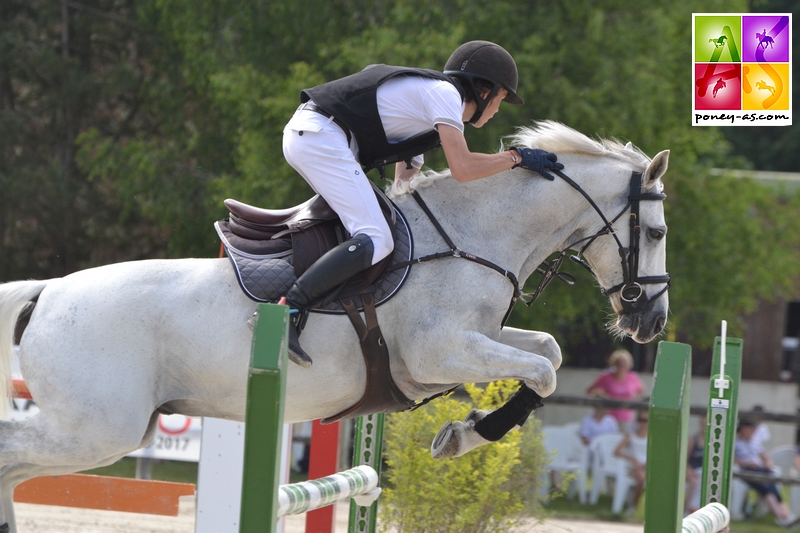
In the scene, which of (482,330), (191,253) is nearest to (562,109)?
(191,253)

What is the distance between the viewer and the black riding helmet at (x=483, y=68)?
3.29 meters

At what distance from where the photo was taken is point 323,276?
9.86 feet

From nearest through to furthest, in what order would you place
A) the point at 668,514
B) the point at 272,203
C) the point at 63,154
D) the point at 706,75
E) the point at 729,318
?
the point at 668,514, the point at 706,75, the point at 272,203, the point at 729,318, the point at 63,154

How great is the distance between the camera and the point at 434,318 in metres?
3.12

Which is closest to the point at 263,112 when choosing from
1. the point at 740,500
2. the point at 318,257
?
the point at 740,500

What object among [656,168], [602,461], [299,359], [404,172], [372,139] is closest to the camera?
[299,359]

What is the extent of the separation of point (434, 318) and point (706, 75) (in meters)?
3.77

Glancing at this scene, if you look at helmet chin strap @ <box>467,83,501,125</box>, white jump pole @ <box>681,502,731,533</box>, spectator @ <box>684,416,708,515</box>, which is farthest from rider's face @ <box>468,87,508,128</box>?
spectator @ <box>684,416,708,515</box>

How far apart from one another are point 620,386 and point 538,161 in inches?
237

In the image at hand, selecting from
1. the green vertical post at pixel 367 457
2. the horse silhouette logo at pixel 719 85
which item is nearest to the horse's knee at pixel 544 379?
the green vertical post at pixel 367 457

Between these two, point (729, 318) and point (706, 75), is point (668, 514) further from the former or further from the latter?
point (729, 318)

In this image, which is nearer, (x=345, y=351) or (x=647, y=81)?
(x=345, y=351)

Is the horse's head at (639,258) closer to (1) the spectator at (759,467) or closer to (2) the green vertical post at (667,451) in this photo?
(2) the green vertical post at (667,451)

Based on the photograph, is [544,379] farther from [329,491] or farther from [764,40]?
[764,40]
